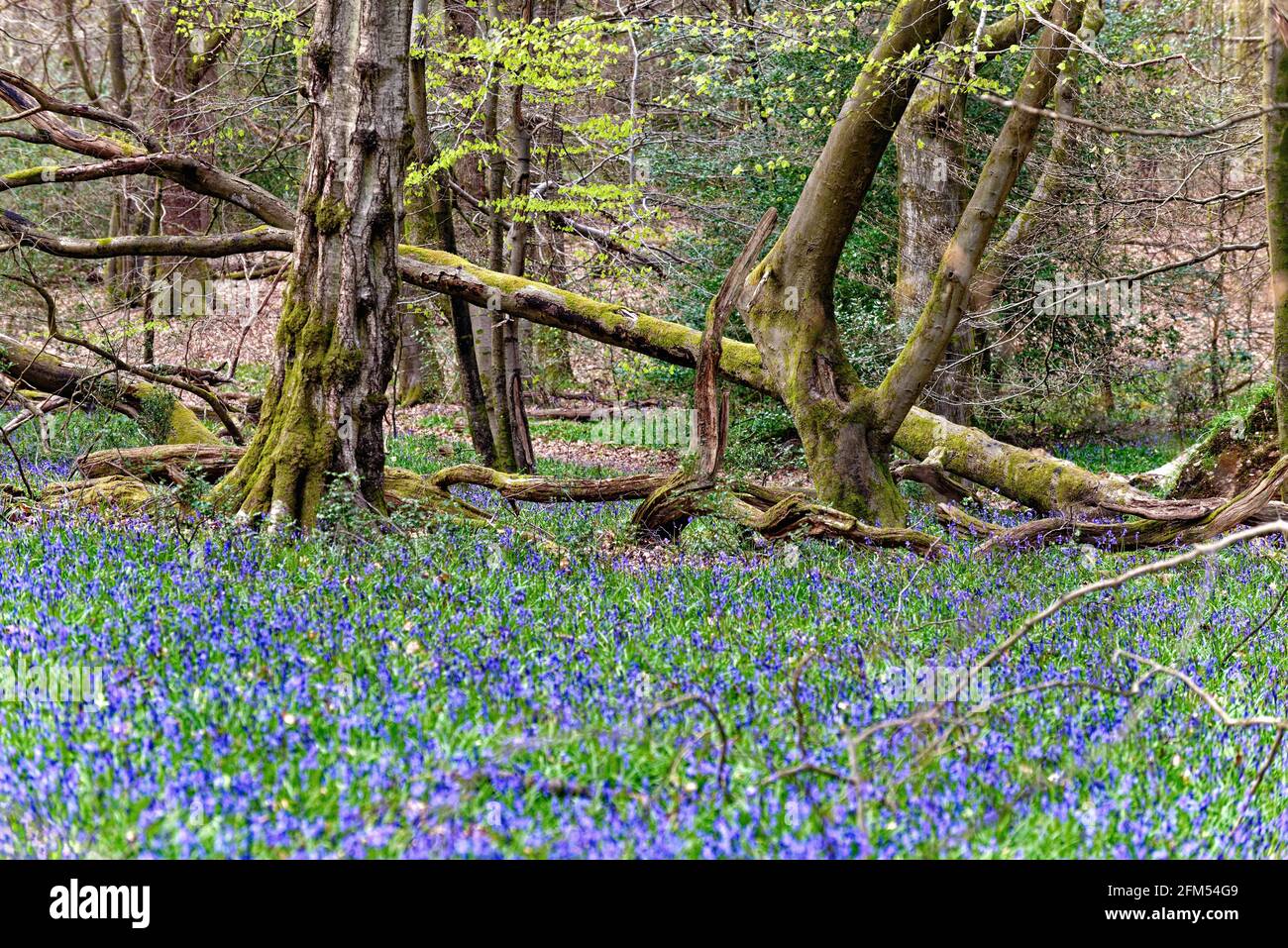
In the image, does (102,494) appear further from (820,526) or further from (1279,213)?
(1279,213)

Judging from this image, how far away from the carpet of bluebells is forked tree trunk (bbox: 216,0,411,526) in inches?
31.4

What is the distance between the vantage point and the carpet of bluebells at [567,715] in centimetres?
308

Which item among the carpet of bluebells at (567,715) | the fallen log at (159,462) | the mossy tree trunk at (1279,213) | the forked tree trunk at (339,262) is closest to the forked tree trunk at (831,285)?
the mossy tree trunk at (1279,213)

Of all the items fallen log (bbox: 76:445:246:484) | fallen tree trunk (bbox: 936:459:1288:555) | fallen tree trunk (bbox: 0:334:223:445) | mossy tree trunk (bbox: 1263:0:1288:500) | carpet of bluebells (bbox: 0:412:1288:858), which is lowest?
carpet of bluebells (bbox: 0:412:1288:858)

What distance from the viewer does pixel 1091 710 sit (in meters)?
Result: 4.41

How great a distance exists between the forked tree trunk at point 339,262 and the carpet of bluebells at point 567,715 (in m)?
0.80

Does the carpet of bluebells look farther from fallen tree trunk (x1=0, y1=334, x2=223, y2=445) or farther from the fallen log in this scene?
fallen tree trunk (x1=0, y1=334, x2=223, y2=445)

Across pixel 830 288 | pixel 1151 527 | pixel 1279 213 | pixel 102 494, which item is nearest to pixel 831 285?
pixel 830 288

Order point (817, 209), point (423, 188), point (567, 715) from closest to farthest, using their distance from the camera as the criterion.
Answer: point (567, 715) < point (817, 209) < point (423, 188)

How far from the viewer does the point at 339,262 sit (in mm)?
7461

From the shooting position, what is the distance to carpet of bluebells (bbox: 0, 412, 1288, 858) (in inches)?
121

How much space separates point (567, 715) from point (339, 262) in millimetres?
4668

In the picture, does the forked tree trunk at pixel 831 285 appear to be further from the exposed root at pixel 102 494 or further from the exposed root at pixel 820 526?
the exposed root at pixel 102 494

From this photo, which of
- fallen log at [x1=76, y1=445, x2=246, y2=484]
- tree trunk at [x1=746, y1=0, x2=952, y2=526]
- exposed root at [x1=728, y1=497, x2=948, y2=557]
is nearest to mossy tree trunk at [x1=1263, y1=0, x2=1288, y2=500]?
tree trunk at [x1=746, y1=0, x2=952, y2=526]
